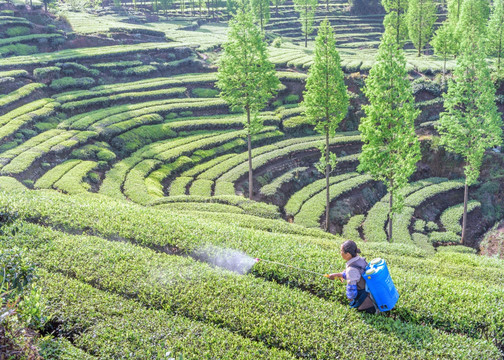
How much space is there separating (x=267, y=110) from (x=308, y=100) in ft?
59.1

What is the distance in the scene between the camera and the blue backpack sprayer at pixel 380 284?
8.44m

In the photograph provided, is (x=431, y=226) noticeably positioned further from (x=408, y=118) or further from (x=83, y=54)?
(x=83, y=54)

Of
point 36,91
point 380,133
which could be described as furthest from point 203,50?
point 380,133

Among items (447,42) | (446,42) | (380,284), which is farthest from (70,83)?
(380,284)

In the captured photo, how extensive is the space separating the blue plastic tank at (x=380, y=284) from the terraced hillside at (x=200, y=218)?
2.59ft

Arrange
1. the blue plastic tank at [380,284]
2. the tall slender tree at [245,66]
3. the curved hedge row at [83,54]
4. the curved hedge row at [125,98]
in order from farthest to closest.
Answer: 1. the curved hedge row at [83,54]
2. the curved hedge row at [125,98]
3. the tall slender tree at [245,66]
4. the blue plastic tank at [380,284]

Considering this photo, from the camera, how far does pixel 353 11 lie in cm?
8425

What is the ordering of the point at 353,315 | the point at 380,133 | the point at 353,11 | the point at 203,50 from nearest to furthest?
1. the point at 353,315
2. the point at 380,133
3. the point at 203,50
4. the point at 353,11

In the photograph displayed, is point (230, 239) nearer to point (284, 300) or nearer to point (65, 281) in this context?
point (284, 300)

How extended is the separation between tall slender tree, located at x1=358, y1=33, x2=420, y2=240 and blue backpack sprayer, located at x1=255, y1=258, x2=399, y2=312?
12.2 metres

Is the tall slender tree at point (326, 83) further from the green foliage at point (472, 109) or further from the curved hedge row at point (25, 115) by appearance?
the curved hedge row at point (25, 115)

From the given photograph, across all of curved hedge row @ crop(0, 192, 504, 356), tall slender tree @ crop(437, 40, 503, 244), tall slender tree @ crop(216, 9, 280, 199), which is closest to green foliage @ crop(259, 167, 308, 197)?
tall slender tree @ crop(216, 9, 280, 199)

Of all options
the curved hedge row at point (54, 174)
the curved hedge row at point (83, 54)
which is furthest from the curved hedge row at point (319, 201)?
the curved hedge row at point (83, 54)

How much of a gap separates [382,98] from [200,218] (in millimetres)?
11086
